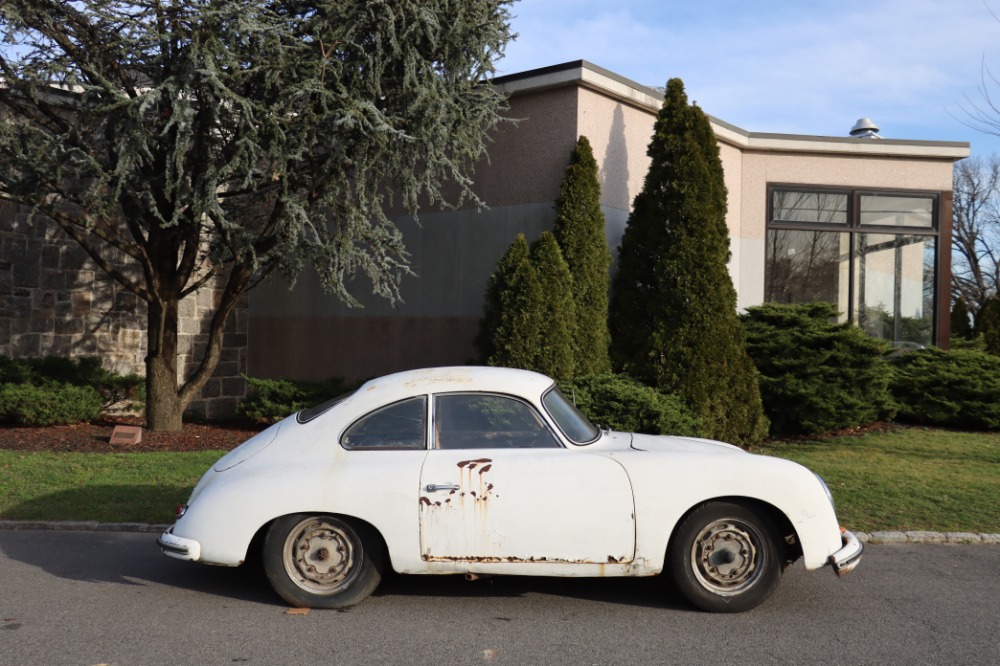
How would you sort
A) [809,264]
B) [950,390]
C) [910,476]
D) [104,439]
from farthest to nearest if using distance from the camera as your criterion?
[809,264] → [950,390] → [104,439] → [910,476]

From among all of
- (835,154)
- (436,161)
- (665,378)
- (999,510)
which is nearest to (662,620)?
(999,510)

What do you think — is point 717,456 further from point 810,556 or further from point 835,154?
point 835,154

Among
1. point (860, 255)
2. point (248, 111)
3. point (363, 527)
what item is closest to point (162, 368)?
point (248, 111)

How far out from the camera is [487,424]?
5.71m

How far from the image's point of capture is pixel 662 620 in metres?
5.27

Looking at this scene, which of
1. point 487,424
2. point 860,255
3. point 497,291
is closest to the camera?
point 487,424

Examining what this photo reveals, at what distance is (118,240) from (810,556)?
378 inches

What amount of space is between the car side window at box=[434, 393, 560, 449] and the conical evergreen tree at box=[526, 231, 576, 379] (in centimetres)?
550

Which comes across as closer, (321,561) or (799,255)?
(321,561)

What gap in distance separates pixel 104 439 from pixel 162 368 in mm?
1186

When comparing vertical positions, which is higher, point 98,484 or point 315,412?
point 315,412

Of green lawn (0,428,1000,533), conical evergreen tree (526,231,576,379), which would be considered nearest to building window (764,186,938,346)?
green lawn (0,428,1000,533)

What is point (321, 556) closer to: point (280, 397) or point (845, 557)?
point (845, 557)

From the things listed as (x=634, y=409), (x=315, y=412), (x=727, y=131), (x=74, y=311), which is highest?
(x=727, y=131)
